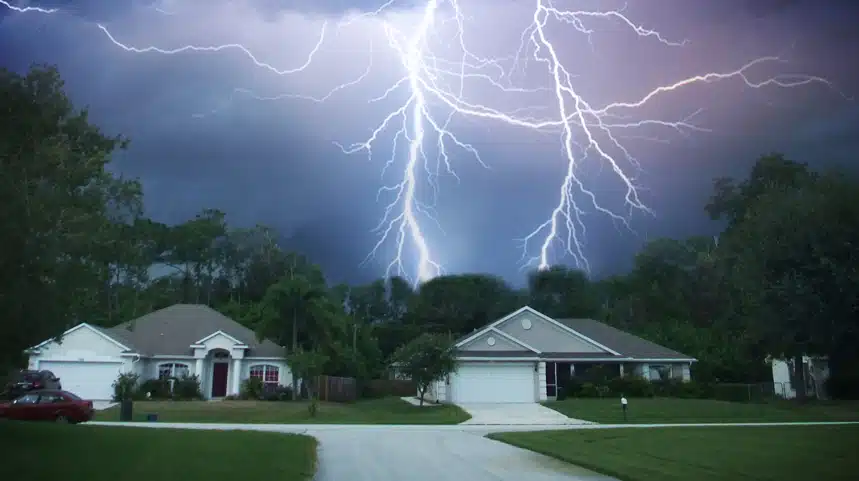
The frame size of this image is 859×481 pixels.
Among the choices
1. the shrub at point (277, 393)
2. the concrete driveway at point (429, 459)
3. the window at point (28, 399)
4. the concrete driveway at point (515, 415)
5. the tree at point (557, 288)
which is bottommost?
the concrete driveway at point (515, 415)

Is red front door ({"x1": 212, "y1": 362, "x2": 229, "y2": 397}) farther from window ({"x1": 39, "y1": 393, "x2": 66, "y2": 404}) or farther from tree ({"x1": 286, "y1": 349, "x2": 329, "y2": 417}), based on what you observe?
window ({"x1": 39, "y1": 393, "x2": 66, "y2": 404})

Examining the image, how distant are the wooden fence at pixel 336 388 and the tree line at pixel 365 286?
1490 mm

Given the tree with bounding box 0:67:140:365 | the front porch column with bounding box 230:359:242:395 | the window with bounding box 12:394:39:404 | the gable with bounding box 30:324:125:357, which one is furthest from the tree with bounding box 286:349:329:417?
the tree with bounding box 0:67:140:365

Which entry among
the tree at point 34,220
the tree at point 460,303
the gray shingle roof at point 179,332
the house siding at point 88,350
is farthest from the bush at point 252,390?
the tree at point 460,303

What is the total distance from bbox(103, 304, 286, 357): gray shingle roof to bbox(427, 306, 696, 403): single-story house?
408 inches

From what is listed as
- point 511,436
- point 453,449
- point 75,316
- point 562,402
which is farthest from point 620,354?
point 75,316

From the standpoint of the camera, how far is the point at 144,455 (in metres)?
13.4

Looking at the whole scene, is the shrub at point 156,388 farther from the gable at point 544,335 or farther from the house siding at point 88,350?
the gable at point 544,335

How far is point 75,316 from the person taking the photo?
1463 cm

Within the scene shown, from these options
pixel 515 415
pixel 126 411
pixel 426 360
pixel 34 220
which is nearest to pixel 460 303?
pixel 426 360

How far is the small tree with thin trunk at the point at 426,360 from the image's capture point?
34062mm

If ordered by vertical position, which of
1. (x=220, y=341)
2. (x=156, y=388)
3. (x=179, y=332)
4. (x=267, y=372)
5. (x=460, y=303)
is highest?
(x=460, y=303)

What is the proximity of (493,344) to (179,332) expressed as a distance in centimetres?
1841

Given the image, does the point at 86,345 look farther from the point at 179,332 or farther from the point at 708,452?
the point at 708,452
